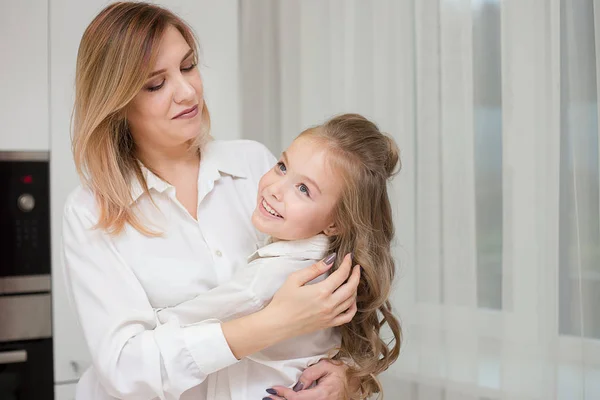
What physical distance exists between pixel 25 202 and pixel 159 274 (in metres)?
1.01

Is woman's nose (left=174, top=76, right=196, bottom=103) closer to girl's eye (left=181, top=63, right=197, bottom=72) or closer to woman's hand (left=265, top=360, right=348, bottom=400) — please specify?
girl's eye (left=181, top=63, right=197, bottom=72)

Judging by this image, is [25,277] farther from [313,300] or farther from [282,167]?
[313,300]

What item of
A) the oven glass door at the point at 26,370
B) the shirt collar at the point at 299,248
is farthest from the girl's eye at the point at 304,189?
the oven glass door at the point at 26,370

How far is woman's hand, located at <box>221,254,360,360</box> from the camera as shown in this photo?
1.27 meters

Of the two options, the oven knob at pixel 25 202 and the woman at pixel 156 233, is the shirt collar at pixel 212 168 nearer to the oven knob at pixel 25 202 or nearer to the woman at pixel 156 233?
the woman at pixel 156 233

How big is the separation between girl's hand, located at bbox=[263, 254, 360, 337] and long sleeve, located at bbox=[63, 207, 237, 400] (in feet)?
0.41

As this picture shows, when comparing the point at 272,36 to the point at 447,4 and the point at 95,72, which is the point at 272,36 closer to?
the point at 447,4

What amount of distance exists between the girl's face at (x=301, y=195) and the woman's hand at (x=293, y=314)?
Answer: 0.10 meters

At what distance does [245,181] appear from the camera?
5.50ft

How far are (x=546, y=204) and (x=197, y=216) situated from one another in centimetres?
76

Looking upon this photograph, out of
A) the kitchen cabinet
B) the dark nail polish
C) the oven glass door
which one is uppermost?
the dark nail polish

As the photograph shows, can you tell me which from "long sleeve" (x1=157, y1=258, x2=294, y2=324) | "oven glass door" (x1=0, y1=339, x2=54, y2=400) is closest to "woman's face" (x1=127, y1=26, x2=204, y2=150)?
"long sleeve" (x1=157, y1=258, x2=294, y2=324)

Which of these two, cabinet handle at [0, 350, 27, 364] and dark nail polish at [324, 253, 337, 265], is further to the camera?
cabinet handle at [0, 350, 27, 364]

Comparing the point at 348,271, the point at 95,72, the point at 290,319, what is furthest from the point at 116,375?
the point at 95,72
